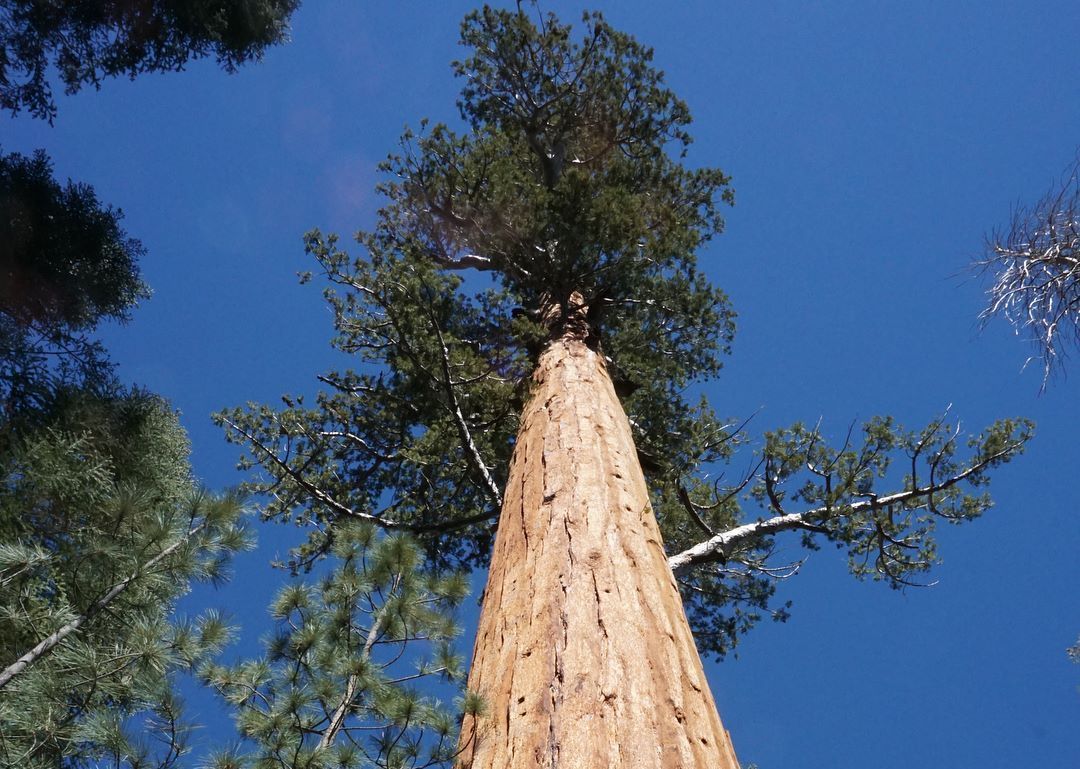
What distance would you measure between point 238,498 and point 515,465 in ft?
5.56

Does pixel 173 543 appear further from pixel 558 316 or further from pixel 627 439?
pixel 558 316

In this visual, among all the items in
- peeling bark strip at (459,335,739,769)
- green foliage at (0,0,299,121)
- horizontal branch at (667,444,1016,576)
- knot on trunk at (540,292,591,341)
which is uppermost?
green foliage at (0,0,299,121)

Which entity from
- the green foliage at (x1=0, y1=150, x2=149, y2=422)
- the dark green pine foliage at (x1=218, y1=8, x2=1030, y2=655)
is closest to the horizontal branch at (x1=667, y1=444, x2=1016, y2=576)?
the dark green pine foliage at (x1=218, y1=8, x2=1030, y2=655)

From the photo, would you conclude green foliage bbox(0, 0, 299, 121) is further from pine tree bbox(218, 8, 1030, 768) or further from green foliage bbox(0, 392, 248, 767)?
green foliage bbox(0, 392, 248, 767)

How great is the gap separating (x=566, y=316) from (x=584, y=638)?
4.94m

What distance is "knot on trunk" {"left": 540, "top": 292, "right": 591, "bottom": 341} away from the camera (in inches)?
273

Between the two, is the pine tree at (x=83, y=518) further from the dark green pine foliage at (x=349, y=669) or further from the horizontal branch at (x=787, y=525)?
the horizontal branch at (x=787, y=525)

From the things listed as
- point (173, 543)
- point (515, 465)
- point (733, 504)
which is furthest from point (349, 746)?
point (733, 504)

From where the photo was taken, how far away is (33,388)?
674cm

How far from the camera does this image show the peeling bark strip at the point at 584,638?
2.22 metres

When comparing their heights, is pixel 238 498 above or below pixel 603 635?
above

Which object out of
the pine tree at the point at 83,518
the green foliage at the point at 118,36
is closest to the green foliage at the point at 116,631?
the pine tree at the point at 83,518

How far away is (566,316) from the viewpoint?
730cm

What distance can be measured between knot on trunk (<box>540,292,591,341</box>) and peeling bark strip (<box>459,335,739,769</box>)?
2707 mm
